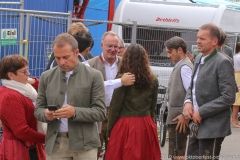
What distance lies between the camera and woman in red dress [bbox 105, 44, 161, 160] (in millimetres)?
5719

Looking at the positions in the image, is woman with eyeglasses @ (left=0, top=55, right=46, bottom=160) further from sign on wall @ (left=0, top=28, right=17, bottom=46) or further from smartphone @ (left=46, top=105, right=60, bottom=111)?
sign on wall @ (left=0, top=28, right=17, bottom=46)

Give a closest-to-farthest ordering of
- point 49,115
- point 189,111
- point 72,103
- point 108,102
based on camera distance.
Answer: point 49,115, point 72,103, point 189,111, point 108,102

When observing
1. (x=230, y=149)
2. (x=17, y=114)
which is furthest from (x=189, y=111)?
(x=230, y=149)

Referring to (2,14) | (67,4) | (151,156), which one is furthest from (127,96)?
(67,4)

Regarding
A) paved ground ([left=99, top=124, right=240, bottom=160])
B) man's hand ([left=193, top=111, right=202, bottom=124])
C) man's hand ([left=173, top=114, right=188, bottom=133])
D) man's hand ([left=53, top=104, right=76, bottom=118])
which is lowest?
paved ground ([left=99, top=124, right=240, bottom=160])

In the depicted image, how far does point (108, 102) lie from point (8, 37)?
82.8 inches

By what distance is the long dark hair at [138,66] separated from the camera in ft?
18.7

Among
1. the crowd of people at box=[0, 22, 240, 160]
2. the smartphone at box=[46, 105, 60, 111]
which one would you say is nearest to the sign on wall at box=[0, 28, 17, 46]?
the crowd of people at box=[0, 22, 240, 160]

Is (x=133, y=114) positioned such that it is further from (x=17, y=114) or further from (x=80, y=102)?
(x=17, y=114)

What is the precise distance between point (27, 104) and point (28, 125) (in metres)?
0.21

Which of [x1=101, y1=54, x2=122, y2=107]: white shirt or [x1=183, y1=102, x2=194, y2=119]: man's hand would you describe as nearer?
[x1=183, y1=102, x2=194, y2=119]: man's hand

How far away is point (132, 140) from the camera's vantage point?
573 centimetres

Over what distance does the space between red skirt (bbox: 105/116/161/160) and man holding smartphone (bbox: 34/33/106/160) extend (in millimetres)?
969

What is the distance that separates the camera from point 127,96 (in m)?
5.77
